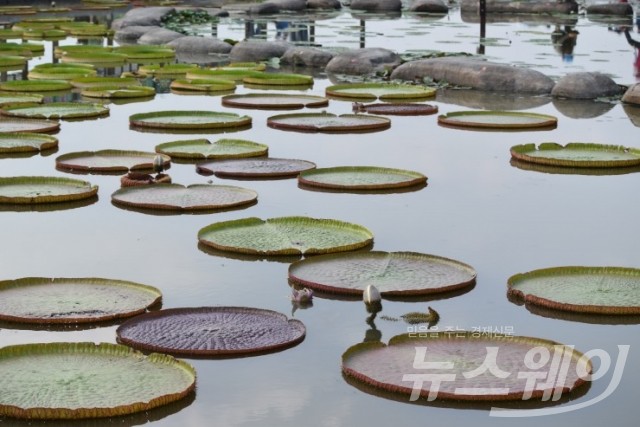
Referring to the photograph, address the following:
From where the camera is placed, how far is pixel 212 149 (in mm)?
8547

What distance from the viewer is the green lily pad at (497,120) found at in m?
9.88

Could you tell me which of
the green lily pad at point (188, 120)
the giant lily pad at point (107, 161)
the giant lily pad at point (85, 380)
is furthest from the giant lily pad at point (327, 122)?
the giant lily pad at point (85, 380)

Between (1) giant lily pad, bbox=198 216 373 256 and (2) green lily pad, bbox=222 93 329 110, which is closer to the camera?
(1) giant lily pad, bbox=198 216 373 256

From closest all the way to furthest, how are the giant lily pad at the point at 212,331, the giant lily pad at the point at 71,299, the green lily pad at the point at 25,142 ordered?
the giant lily pad at the point at 212,331 → the giant lily pad at the point at 71,299 → the green lily pad at the point at 25,142

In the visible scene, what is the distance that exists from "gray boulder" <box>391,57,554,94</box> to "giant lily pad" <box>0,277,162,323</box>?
763cm

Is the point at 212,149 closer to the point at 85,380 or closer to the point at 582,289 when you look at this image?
the point at 582,289

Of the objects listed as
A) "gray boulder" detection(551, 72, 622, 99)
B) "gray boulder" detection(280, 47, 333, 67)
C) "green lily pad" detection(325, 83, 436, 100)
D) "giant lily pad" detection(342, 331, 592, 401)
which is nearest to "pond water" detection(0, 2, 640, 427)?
"giant lily pad" detection(342, 331, 592, 401)

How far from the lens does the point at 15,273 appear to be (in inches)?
219

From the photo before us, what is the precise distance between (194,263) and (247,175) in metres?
2.00

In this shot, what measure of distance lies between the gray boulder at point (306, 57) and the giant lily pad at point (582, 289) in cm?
969

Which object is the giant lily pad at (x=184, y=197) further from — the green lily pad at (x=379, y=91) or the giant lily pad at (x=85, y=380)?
the green lily pad at (x=379, y=91)

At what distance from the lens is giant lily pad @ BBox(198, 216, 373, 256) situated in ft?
19.5

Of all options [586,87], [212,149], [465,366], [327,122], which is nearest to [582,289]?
[465,366]

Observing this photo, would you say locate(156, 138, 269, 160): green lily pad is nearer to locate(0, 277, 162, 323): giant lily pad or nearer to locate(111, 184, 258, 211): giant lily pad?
locate(111, 184, 258, 211): giant lily pad
